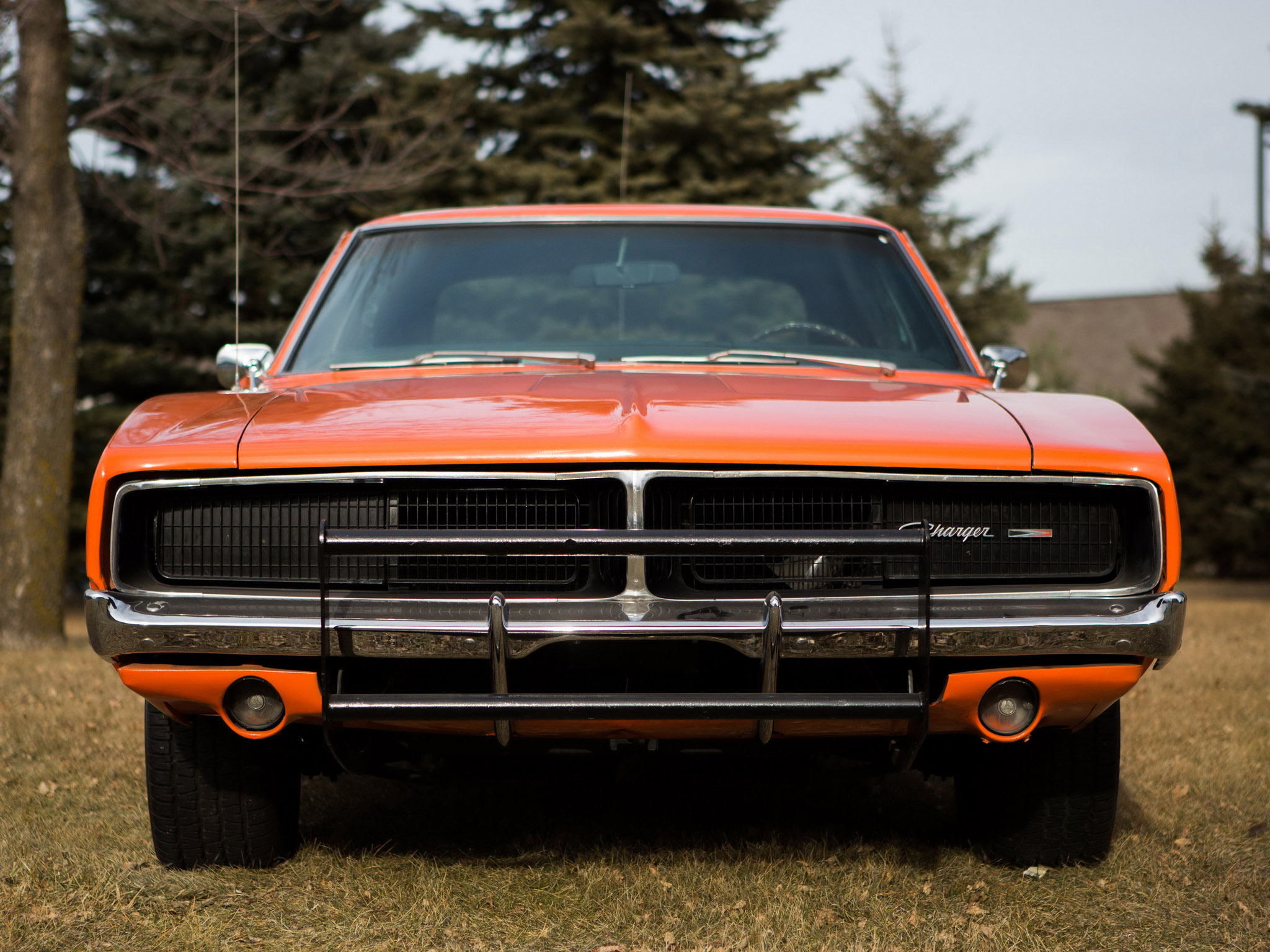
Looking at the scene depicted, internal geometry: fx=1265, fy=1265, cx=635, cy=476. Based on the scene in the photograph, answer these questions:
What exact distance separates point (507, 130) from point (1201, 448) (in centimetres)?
1291

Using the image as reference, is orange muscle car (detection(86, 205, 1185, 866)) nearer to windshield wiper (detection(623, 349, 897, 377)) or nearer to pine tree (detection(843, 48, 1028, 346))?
windshield wiper (detection(623, 349, 897, 377))

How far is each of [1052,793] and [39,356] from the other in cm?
797

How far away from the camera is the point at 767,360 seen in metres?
3.58

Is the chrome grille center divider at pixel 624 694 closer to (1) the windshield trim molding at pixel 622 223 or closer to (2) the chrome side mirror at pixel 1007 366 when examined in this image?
(2) the chrome side mirror at pixel 1007 366

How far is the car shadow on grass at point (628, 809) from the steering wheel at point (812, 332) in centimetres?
126

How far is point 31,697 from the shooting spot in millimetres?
6074

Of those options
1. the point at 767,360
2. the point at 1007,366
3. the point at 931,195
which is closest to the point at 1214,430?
the point at 931,195

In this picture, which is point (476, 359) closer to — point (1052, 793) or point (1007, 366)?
point (1007, 366)

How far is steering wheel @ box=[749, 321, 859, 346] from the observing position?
3869 mm

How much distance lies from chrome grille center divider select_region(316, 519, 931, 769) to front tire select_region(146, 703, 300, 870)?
0.60 m

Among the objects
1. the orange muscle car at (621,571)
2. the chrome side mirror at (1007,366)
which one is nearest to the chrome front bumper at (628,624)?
the orange muscle car at (621,571)

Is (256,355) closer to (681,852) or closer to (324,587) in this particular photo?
(324,587)

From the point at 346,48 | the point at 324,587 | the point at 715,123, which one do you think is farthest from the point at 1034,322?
the point at 324,587

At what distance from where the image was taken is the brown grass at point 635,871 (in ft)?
9.39
